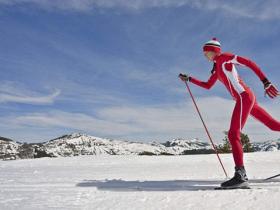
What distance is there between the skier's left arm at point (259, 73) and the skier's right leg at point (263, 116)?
0.57m

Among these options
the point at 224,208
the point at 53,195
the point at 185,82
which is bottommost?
the point at 224,208

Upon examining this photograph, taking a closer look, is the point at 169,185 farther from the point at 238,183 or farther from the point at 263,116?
the point at 263,116

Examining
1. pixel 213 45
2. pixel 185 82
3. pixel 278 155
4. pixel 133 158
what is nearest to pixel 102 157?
pixel 133 158

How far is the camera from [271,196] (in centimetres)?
549

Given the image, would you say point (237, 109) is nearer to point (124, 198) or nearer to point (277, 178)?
point (277, 178)

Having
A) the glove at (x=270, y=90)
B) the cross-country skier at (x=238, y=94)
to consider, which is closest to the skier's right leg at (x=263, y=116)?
the cross-country skier at (x=238, y=94)

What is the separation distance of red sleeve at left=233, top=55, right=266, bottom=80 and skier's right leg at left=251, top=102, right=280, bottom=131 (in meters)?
0.64

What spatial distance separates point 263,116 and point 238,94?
65cm

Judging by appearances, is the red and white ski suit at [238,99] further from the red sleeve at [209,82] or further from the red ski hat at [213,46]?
the red sleeve at [209,82]

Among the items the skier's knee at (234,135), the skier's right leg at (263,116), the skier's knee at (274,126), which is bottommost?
the skier's knee at (234,135)

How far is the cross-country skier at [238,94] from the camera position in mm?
6978

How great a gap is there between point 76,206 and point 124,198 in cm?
75

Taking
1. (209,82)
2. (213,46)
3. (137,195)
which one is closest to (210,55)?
(213,46)

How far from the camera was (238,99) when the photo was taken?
722 cm
